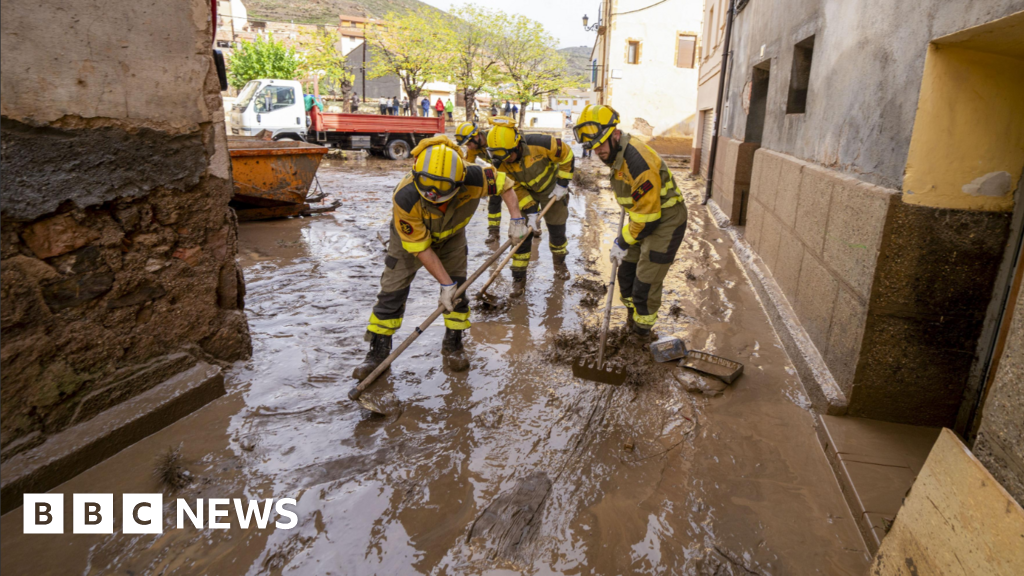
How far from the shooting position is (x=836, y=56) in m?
3.72

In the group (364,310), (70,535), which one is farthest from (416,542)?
(364,310)

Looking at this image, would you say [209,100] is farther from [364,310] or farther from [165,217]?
[364,310]

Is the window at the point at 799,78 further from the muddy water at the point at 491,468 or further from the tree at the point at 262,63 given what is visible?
the tree at the point at 262,63

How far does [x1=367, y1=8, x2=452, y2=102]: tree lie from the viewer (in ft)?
85.5

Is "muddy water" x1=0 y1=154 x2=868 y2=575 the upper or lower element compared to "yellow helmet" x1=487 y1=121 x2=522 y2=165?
lower

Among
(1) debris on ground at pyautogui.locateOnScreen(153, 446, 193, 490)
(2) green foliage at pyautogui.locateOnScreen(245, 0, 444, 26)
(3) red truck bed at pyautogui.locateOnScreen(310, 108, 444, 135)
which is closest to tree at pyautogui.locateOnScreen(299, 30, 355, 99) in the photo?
(3) red truck bed at pyautogui.locateOnScreen(310, 108, 444, 135)

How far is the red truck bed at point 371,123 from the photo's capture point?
592 inches

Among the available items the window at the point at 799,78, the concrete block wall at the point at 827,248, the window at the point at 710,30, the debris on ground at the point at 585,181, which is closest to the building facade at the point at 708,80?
the window at the point at 710,30

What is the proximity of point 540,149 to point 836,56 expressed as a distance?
8.56 feet

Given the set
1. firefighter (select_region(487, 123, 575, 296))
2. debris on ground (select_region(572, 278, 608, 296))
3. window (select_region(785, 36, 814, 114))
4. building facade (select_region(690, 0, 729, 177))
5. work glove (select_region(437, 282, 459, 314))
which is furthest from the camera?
building facade (select_region(690, 0, 729, 177))

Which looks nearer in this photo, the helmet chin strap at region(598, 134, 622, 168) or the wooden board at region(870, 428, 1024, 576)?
the wooden board at region(870, 428, 1024, 576)

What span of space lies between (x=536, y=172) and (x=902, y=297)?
3.55m

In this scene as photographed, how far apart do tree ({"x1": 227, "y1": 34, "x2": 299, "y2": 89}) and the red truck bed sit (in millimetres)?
17059

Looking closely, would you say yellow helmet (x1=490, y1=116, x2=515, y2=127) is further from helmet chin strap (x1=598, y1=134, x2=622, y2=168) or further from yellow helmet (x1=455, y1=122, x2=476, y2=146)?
helmet chin strap (x1=598, y1=134, x2=622, y2=168)
